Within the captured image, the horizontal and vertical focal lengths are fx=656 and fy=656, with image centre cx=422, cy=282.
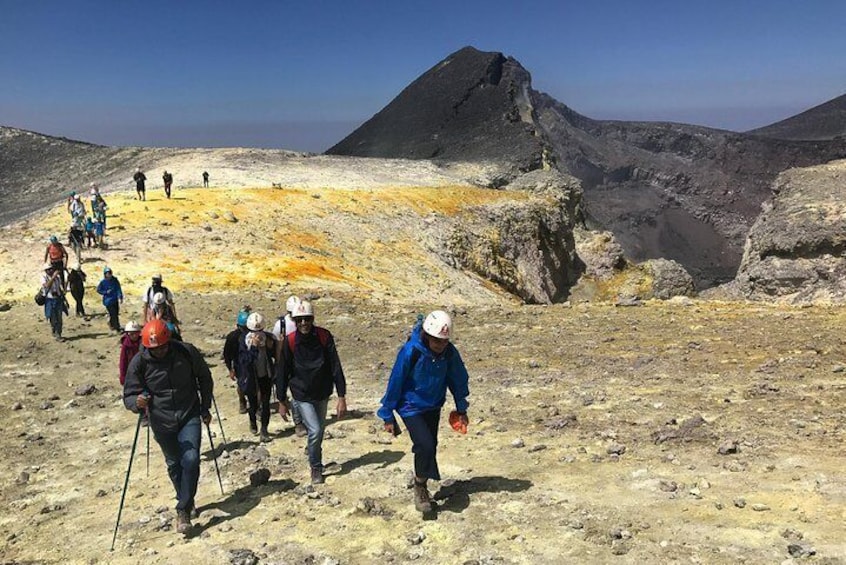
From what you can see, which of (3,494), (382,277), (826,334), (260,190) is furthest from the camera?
(260,190)

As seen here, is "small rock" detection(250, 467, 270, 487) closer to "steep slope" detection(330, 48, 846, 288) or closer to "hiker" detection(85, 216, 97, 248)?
"hiker" detection(85, 216, 97, 248)

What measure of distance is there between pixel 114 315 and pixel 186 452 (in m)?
10.5

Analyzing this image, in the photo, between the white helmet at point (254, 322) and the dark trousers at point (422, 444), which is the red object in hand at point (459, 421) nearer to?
the dark trousers at point (422, 444)

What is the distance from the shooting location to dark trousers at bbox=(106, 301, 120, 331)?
15274mm

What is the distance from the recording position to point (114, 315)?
50.8ft

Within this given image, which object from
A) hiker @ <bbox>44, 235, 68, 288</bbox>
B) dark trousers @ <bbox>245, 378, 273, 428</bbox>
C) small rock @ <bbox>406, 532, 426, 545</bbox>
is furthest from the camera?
hiker @ <bbox>44, 235, 68, 288</bbox>

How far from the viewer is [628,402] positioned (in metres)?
9.48

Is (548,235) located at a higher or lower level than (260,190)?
lower

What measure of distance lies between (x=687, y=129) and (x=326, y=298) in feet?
659

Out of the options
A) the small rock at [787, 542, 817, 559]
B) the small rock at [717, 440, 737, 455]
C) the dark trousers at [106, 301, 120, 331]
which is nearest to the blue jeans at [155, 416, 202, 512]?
the small rock at [787, 542, 817, 559]

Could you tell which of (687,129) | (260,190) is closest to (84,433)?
(260,190)

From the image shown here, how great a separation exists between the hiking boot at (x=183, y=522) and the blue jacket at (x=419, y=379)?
7.15ft

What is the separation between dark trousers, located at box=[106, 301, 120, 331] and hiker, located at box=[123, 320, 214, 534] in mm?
9949

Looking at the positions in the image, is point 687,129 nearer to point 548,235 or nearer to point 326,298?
point 548,235
